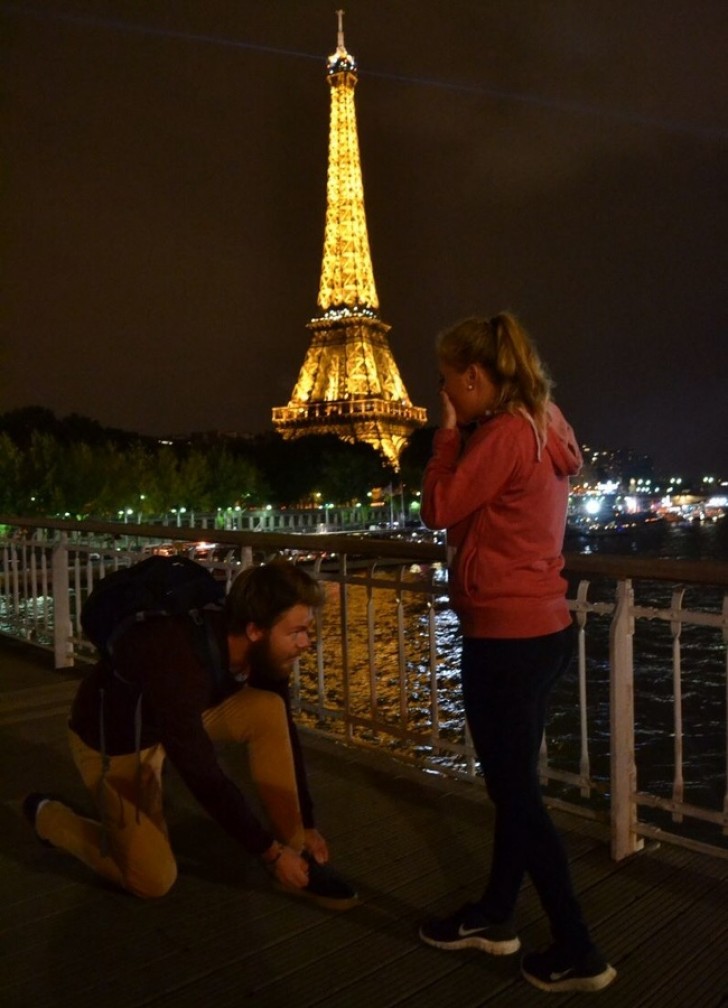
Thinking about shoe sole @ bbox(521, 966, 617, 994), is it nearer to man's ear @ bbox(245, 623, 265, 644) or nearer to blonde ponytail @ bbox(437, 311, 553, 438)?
man's ear @ bbox(245, 623, 265, 644)

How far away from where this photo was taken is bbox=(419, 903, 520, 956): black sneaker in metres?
3.12

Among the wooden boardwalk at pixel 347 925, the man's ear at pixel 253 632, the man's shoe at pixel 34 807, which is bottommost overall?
the wooden boardwalk at pixel 347 925

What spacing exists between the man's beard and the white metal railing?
1.29 m

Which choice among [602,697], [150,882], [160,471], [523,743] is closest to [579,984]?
[523,743]

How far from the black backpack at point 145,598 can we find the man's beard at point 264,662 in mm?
154

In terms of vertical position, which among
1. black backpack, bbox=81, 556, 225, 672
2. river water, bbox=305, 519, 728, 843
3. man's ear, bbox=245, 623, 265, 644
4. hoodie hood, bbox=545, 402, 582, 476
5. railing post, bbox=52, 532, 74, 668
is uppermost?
hoodie hood, bbox=545, 402, 582, 476

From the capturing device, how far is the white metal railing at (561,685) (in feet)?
12.6

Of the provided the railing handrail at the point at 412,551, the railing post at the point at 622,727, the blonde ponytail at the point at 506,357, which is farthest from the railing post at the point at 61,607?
the blonde ponytail at the point at 506,357

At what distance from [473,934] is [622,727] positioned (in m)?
1.16

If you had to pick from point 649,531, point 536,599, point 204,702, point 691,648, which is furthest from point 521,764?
point 649,531

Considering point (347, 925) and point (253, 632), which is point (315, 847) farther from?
point (253, 632)

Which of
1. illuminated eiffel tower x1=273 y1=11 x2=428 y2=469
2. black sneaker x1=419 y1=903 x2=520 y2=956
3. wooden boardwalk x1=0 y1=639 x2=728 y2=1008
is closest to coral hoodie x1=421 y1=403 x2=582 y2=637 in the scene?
black sneaker x1=419 y1=903 x2=520 y2=956

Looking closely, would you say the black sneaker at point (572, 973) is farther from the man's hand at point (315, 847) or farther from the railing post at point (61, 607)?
the railing post at point (61, 607)

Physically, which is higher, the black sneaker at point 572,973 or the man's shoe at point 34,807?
the man's shoe at point 34,807
